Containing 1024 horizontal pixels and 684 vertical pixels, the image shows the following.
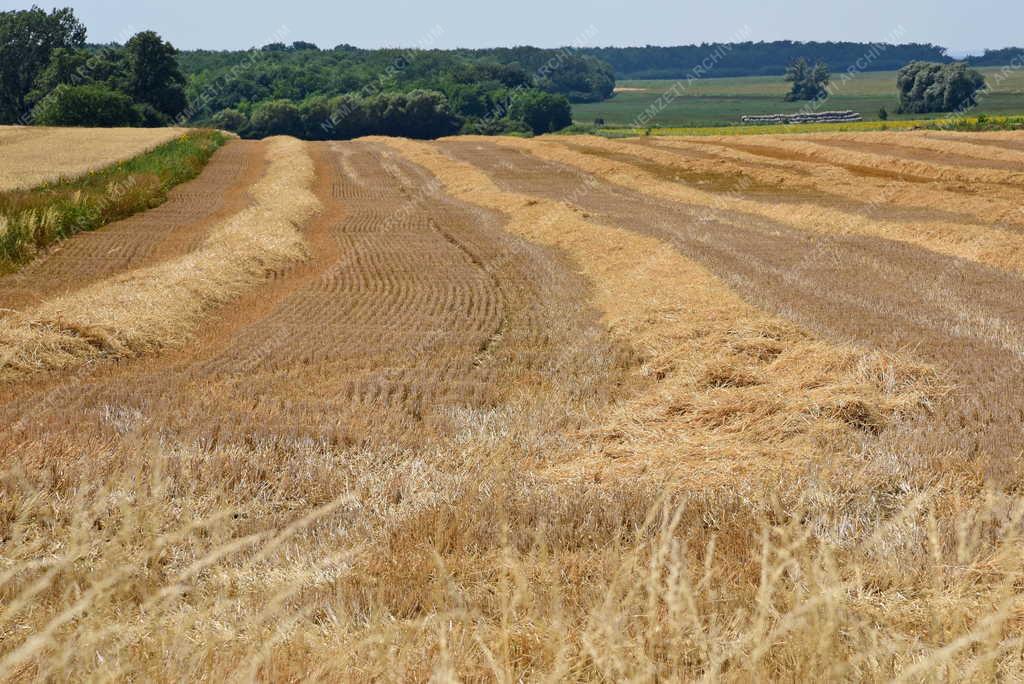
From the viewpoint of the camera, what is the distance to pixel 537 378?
10.1 meters

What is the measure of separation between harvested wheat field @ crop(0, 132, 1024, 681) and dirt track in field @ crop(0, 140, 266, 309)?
22 cm

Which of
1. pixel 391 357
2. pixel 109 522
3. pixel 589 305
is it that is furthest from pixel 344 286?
pixel 109 522

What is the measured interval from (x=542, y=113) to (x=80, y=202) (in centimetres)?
8961

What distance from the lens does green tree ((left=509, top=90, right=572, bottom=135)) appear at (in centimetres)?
10994

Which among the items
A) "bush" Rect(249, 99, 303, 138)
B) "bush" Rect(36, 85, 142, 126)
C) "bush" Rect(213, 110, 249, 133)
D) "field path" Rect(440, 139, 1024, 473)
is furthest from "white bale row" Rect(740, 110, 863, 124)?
"field path" Rect(440, 139, 1024, 473)

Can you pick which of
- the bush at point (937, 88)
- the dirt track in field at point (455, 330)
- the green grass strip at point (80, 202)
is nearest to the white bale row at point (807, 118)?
the bush at point (937, 88)

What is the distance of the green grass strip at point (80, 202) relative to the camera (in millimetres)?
19547

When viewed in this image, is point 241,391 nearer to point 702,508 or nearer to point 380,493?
point 380,493

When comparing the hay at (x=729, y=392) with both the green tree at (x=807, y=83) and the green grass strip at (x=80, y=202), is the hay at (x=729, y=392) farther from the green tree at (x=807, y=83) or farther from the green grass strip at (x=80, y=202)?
the green tree at (x=807, y=83)

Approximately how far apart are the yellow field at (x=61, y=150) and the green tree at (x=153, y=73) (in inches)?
1028

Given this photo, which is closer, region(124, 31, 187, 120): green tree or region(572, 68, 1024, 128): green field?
region(124, 31, 187, 120): green tree

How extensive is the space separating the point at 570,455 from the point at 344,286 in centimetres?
985

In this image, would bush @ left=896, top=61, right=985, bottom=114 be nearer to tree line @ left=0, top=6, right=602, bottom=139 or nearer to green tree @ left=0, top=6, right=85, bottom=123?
tree line @ left=0, top=6, right=602, bottom=139

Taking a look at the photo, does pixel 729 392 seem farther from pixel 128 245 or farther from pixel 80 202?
pixel 80 202
